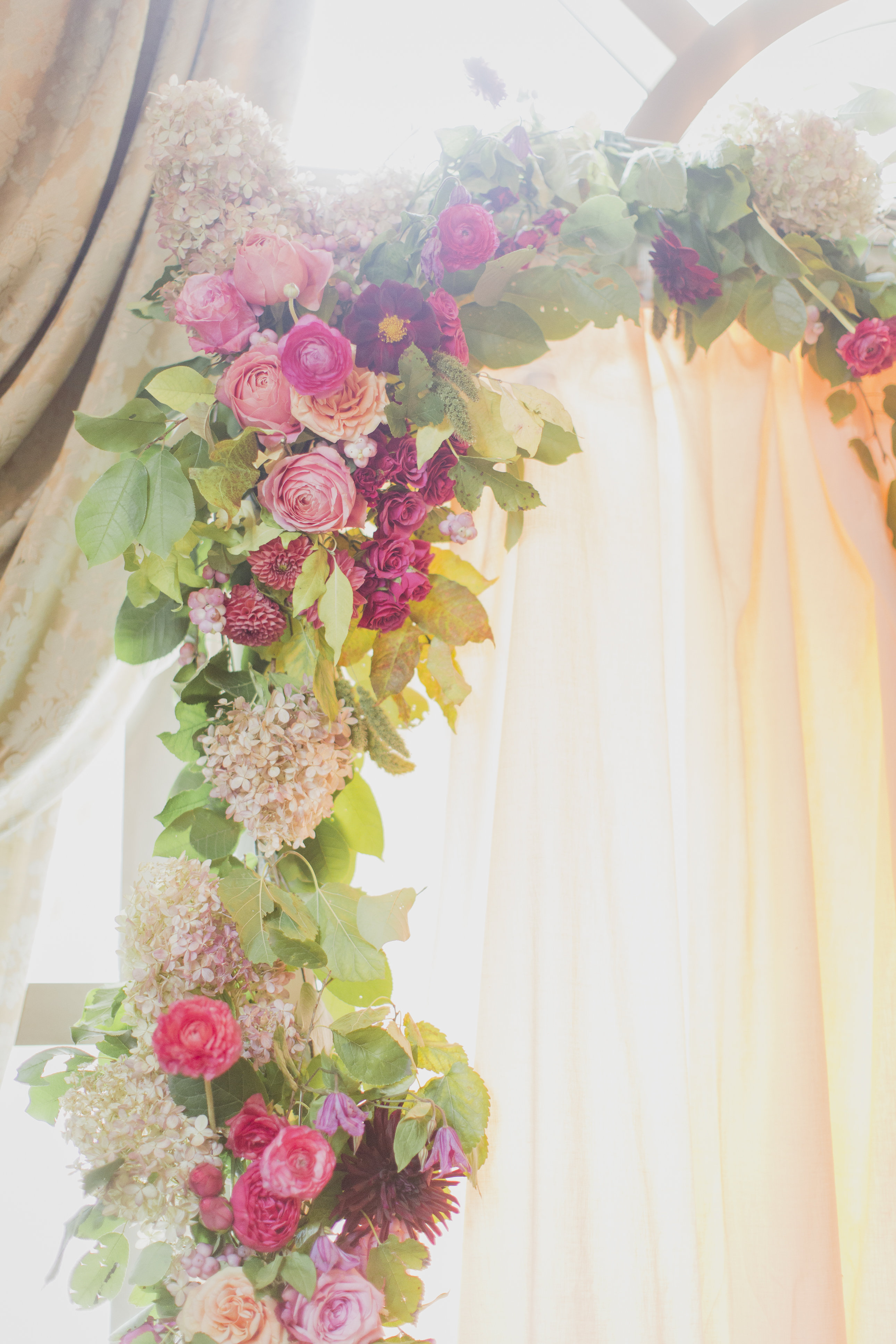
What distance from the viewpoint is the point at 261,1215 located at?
636 millimetres

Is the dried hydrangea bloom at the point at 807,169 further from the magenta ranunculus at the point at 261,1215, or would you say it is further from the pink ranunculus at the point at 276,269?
the magenta ranunculus at the point at 261,1215

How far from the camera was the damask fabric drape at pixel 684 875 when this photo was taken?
2.54ft

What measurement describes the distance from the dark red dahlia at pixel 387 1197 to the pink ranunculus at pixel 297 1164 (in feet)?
0.18

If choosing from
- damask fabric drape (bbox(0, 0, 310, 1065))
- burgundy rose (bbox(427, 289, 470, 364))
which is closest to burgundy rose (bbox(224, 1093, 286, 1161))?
damask fabric drape (bbox(0, 0, 310, 1065))

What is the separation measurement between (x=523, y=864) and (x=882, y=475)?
65 centimetres

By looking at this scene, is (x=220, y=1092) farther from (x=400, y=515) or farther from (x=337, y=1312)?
(x=400, y=515)

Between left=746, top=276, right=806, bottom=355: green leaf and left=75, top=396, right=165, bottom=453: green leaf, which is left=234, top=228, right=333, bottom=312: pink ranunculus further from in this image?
left=746, top=276, right=806, bottom=355: green leaf

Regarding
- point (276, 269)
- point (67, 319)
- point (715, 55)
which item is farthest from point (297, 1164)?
point (715, 55)

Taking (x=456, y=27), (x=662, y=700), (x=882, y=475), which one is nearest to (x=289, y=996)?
(x=662, y=700)

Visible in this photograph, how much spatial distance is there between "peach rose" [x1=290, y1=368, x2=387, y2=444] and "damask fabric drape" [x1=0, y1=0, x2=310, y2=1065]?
12.1 inches

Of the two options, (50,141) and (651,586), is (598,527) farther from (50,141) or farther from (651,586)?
(50,141)

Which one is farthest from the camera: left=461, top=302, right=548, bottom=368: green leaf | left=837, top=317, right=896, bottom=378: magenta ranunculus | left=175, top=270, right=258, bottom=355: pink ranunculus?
left=837, top=317, right=896, bottom=378: magenta ranunculus

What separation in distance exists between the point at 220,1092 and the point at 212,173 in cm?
78

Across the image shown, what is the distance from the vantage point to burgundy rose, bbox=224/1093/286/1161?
0.66 meters
